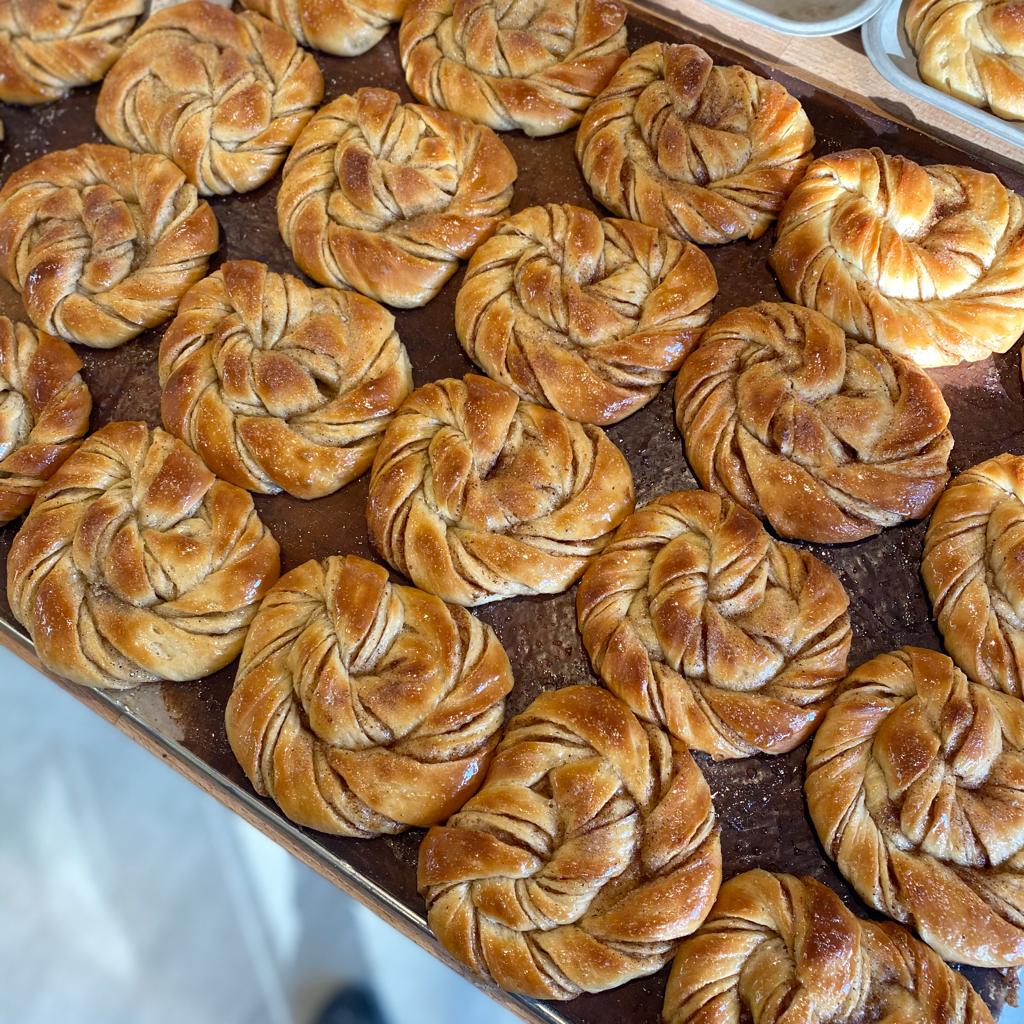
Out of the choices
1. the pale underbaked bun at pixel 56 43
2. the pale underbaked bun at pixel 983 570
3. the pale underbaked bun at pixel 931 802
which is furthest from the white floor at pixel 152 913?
the pale underbaked bun at pixel 56 43

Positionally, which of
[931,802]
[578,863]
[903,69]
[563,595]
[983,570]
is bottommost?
[578,863]

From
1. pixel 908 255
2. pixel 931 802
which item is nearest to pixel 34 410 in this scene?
pixel 908 255

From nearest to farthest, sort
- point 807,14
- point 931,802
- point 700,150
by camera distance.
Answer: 1. point 931,802
2. point 700,150
3. point 807,14

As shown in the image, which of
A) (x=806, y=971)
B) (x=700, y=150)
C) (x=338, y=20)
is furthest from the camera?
(x=338, y=20)

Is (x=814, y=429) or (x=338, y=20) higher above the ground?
(x=338, y=20)

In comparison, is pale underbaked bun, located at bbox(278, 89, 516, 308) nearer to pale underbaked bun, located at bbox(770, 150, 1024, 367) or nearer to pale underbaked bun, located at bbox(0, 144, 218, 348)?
pale underbaked bun, located at bbox(0, 144, 218, 348)

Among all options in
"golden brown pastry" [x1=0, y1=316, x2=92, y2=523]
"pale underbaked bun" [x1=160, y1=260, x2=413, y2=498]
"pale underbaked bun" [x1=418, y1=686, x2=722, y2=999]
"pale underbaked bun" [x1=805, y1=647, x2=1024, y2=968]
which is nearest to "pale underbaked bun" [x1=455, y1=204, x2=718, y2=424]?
"pale underbaked bun" [x1=160, y1=260, x2=413, y2=498]

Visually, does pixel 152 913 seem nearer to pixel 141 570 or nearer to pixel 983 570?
pixel 141 570
